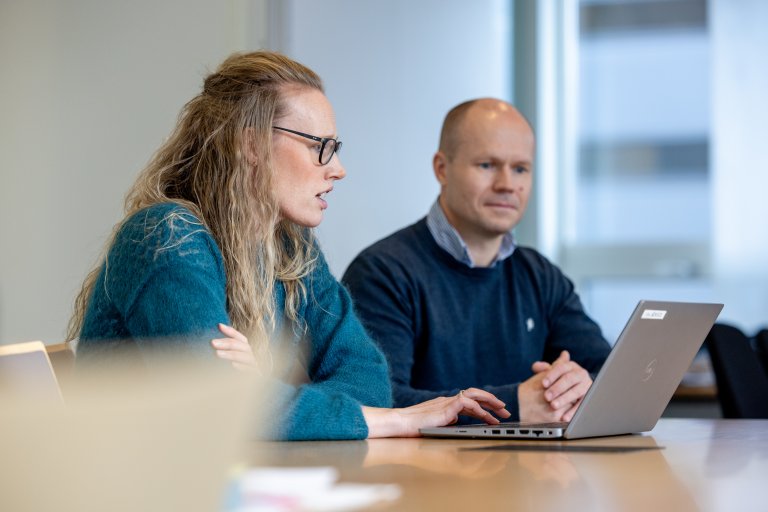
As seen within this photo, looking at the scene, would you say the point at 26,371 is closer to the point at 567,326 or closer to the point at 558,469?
the point at 558,469

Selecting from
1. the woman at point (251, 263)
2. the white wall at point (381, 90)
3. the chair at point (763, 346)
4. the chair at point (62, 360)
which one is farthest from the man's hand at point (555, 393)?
the white wall at point (381, 90)

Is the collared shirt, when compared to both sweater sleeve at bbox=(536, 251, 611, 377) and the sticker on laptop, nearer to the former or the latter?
sweater sleeve at bbox=(536, 251, 611, 377)

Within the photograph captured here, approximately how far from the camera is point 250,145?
6.88 feet

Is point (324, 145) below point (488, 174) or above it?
above

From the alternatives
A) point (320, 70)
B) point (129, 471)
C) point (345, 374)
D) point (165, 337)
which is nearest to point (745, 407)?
point (345, 374)

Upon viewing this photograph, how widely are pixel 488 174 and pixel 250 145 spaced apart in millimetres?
1164

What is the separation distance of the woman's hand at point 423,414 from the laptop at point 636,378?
3 centimetres

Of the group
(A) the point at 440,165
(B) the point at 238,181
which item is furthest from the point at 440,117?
(B) the point at 238,181

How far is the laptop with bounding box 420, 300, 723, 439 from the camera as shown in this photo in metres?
1.63

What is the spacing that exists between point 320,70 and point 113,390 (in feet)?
12.9

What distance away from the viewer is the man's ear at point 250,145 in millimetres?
2088

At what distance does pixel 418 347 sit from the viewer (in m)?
2.91

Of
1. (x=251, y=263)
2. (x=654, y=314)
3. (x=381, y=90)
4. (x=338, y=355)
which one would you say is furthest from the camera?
(x=381, y=90)

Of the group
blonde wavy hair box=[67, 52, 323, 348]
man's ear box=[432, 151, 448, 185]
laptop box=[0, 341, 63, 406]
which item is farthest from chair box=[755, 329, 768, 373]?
laptop box=[0, 341, 63, 406]
